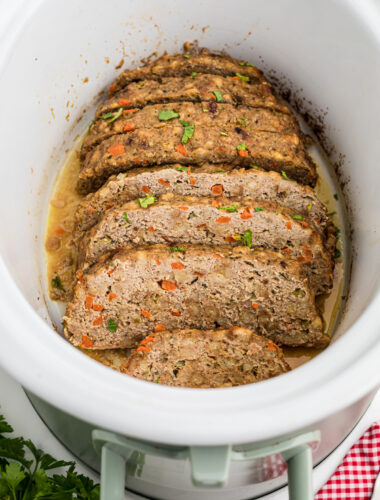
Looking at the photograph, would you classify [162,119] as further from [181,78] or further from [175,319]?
[175,319]

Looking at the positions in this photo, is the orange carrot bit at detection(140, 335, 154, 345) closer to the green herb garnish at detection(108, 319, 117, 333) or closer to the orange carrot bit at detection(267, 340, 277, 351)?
the green herb garnish at detection(108, 319, 117, 333)

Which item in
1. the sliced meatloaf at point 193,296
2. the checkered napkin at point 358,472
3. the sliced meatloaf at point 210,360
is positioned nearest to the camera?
the sliced meatloaf at point 210,360

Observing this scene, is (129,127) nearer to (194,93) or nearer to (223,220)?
(194,93)

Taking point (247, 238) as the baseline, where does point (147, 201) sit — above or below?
above

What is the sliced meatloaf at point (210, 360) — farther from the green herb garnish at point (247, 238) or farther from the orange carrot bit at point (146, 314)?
the green herb garnish at point (247, 238)

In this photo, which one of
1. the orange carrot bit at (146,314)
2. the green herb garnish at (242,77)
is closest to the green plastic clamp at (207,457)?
the orange carrot bit at (146,314)

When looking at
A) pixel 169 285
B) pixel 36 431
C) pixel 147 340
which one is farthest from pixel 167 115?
pixel 36 431
